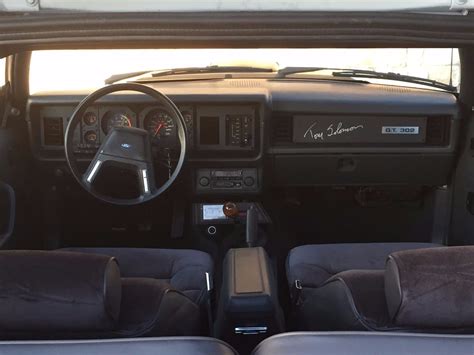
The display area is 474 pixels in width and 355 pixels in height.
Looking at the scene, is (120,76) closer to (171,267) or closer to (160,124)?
(160,124)

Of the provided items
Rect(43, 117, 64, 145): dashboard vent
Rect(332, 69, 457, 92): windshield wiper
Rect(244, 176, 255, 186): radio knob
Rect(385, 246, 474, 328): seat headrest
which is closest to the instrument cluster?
Rect(43, 117, 64, 145): dashboard vent

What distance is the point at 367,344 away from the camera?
1.23m

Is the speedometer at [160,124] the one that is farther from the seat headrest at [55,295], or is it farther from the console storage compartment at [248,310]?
the seat headrest at [55,295]

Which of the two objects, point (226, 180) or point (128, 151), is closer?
point (128, 151)

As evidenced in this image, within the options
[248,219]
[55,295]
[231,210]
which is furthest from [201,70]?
[55,295]

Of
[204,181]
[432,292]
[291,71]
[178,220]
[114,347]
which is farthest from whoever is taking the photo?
[291,71]

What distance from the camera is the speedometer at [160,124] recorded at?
3.04 meters

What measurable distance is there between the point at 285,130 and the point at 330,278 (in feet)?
5.04

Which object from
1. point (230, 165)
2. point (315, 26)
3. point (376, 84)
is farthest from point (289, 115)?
point (315, 26)

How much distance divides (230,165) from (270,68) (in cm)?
76

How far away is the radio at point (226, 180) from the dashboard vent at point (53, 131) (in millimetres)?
737

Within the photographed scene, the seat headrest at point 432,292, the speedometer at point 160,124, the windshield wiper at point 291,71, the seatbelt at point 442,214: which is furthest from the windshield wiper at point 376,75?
the seat headrest at point 432,292

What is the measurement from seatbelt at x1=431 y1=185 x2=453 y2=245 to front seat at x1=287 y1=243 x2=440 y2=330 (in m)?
0.56

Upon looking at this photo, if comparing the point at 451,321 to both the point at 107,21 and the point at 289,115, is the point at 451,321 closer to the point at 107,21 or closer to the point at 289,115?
the point at 107,21
